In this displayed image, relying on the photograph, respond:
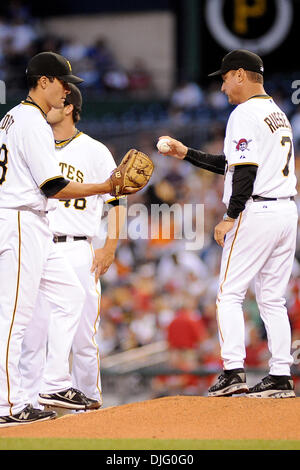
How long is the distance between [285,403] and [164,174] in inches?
311

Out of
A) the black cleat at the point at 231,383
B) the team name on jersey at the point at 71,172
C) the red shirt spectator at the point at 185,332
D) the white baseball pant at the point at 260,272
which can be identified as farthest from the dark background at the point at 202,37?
the black cleat at the point at 231,383

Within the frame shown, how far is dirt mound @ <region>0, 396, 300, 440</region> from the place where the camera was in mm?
4277

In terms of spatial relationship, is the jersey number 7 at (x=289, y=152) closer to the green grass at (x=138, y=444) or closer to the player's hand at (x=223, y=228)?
the player's hand at (x=223, y=228)

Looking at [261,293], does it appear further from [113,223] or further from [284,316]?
[113,223]

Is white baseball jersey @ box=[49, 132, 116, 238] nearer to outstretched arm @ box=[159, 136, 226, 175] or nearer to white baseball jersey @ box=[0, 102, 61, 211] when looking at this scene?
outstretched arm @ box=[159, 136, 226, 175]

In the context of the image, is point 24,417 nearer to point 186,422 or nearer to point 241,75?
point 186,422

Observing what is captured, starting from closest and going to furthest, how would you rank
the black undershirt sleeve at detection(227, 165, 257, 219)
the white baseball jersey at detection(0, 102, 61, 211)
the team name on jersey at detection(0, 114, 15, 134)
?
1. the white baseball jersey at detection(0, 102, 61, 211)
2. the team name on jersey at detection(0, 114, 15, 134)
3. the black undershirt sleeve at detection(227, 165, 257, 219)

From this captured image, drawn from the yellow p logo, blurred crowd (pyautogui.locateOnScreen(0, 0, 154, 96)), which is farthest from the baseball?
the yellow p logo

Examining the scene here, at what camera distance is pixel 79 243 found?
542 centimetres

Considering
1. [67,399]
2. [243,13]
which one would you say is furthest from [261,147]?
[243,13]

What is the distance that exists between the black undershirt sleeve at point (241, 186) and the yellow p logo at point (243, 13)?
11.6 meters

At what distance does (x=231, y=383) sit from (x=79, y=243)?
1298mm

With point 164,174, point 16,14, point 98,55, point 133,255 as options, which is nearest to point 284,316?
point 133,255

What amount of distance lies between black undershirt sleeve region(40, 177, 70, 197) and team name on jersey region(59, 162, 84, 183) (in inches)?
34.0
